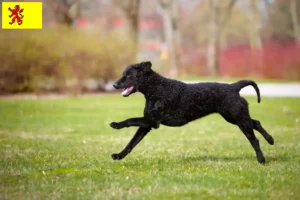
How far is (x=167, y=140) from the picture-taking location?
10.9 meters

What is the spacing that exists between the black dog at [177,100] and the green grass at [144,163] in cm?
54

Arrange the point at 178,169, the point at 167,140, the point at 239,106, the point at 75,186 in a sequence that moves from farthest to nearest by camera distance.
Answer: the point at 167,140, the point at 239,106, the point at 178,169, the point at 75,186

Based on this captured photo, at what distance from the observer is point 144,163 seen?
733 centimetres

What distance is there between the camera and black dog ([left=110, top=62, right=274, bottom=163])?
728 centimetres

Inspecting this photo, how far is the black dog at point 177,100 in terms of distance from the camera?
7.28 metres

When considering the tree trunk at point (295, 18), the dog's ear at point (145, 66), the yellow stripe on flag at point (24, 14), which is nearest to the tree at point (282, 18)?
the tree trunk at point (295, 18)

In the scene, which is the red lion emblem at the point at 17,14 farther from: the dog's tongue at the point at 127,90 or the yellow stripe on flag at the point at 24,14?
the dog's tongue at the point at 127,90

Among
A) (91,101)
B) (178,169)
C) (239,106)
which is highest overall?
(239,106)

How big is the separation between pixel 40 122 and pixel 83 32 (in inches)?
430

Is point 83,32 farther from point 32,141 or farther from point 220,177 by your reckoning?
point 220,177

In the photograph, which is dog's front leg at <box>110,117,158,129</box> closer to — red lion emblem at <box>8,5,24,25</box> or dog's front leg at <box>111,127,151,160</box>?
dog's front leg at <box>111,127,151,160</box>

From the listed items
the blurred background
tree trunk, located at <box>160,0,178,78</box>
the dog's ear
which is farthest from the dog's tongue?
tree trunk, located at <box>160,0,178,78</box>

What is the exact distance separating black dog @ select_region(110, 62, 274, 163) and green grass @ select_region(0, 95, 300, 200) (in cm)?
54

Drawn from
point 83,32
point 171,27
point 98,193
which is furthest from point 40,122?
point 171,27
